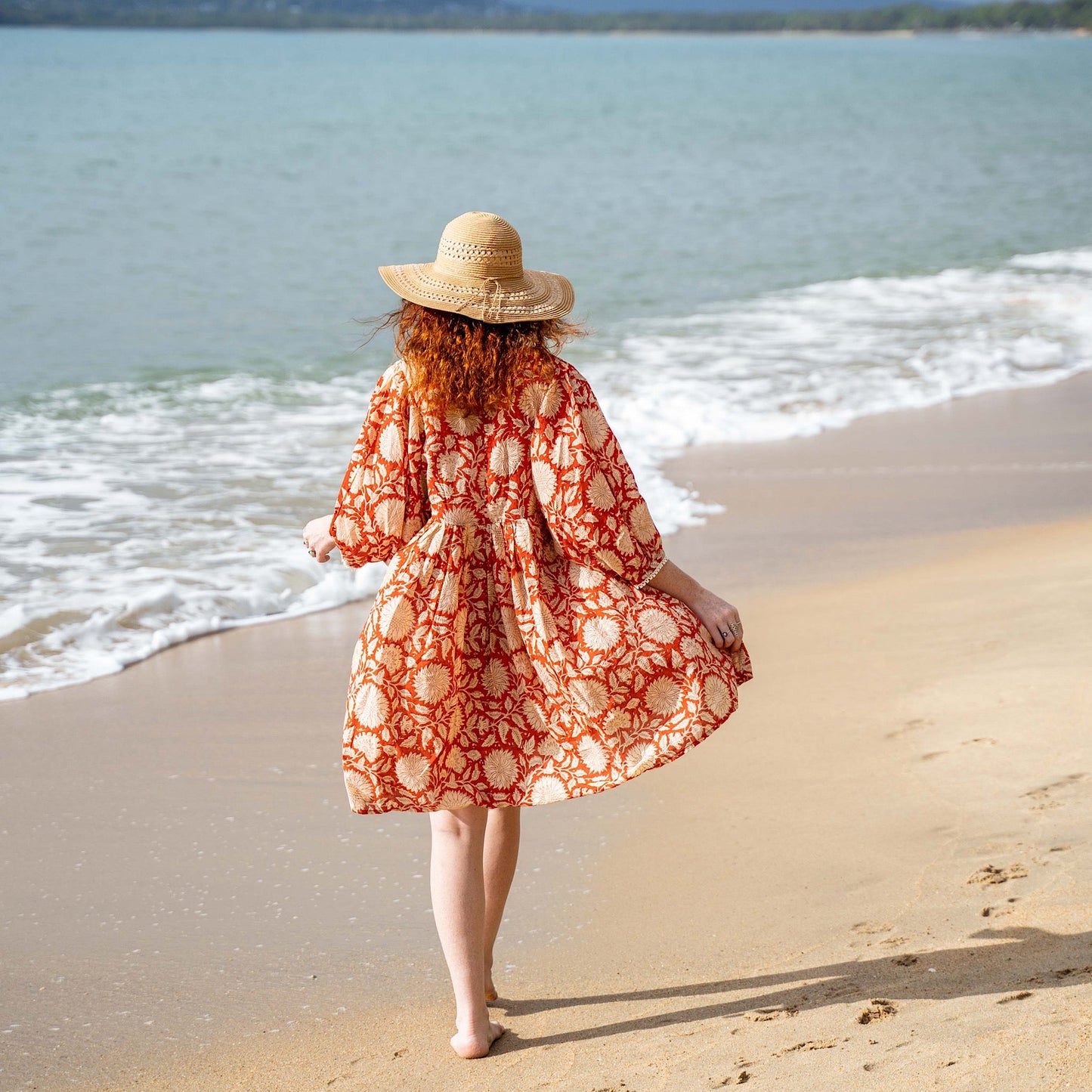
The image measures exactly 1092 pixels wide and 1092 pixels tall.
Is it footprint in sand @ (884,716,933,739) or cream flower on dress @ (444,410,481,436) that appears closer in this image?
cream flower on dress @ (444,410,481,436)

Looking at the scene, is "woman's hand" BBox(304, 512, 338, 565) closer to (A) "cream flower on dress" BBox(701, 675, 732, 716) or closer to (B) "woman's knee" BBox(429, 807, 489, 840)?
(B) "woman's knee" BBox(429, 807, 489, 840)

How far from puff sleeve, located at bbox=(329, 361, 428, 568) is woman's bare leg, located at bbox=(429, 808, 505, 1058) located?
55cm

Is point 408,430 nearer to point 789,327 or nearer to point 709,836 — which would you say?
point 709,836

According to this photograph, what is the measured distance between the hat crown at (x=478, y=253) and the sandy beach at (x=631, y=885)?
1502 mm

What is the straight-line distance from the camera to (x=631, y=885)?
3260 mm

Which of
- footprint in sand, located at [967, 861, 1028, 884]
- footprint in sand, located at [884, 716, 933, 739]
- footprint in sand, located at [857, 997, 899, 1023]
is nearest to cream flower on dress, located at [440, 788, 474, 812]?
footprint in sand, located at [857, 997, 899, 1023]

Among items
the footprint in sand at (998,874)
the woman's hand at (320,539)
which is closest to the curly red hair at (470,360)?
the woman's hand at (320,539)

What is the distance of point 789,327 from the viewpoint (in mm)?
13039

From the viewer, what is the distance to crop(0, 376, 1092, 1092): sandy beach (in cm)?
253

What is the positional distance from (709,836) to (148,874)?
1470 millimetres

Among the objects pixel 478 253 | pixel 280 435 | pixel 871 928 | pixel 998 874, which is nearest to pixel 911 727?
pixel 998 874

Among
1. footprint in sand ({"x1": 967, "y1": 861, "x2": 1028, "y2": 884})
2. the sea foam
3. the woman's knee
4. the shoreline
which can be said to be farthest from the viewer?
the shoreline

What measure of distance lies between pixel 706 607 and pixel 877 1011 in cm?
83

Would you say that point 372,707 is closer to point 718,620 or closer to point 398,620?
point 398,620
